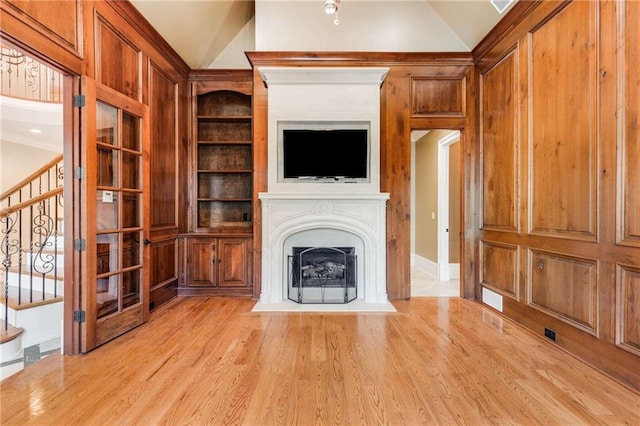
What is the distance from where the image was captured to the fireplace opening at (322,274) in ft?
13.4

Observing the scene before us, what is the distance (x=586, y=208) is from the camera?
8.21 feet

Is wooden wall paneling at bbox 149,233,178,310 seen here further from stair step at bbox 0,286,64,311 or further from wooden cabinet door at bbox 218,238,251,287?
stair step at bbox 0,286,64,311

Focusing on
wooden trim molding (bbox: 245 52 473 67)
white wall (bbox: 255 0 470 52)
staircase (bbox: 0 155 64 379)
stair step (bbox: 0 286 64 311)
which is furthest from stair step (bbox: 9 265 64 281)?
white wall (bbox: 255 0 470 52)

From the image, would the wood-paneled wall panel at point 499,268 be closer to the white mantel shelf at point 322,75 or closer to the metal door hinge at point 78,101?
the white mantel shelf at point 322,75

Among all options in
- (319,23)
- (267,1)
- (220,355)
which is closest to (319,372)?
(220,355)

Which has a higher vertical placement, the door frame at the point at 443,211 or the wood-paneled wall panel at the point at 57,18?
the wood-paneled wall panel at the point at 57,18

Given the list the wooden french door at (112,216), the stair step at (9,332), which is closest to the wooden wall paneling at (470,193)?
the wooden french door at (112,216)

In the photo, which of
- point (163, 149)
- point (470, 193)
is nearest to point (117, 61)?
point (163, 149)

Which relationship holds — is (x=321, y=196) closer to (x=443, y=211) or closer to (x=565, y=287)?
(x=565, y=287)

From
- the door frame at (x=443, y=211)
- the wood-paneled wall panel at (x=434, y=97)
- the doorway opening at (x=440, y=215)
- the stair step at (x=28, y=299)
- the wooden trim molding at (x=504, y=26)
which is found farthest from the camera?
the door frame at (x=443, y=211)

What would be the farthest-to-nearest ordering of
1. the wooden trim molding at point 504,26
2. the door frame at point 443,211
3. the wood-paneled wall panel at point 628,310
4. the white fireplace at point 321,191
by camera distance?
1. the door frame at point 443,211
2. the white fireplace at point 321,191
3. the wooden trim molding at point 504,26
4. the wood-paneled wall panel at point 628,310

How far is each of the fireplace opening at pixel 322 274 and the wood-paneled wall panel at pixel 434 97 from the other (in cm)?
210

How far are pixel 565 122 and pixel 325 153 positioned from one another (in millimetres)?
2455

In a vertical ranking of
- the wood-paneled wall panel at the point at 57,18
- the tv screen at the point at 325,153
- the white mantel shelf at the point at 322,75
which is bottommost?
the tv screen at the point at 325,153
